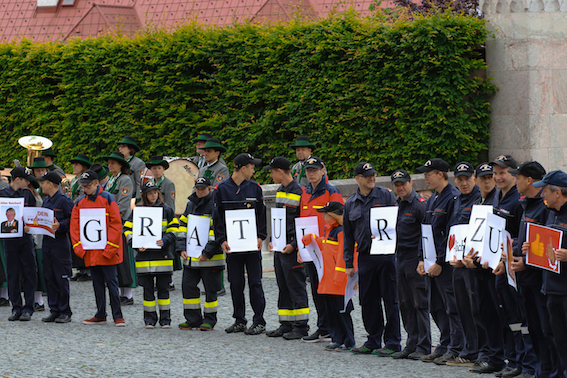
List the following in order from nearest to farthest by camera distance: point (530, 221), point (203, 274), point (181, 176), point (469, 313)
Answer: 1. point (530, 221)
2. point (469, 313)
3. point (203, 274)
4. point (181, 176)

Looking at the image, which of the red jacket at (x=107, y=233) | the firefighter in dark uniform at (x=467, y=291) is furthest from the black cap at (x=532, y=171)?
the red jacket at (x=107, y=233)

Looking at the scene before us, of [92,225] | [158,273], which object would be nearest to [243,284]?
[158,273]

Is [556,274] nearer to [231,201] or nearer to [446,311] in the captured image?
[446,311]

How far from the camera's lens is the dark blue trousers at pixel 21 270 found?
10.7 m

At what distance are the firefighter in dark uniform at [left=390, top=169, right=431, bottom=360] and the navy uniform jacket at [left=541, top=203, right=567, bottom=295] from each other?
1796 mm

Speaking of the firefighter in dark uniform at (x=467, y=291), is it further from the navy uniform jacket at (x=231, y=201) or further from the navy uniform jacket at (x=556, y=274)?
the navy uniform jacket at (x=231, y=201)

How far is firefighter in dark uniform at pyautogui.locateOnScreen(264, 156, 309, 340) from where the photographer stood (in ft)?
30.4

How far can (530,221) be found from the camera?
6715 mm

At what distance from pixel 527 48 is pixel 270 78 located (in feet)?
16.9

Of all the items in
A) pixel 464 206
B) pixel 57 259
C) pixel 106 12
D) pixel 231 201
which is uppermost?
pixel 106 12

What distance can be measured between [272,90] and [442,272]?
905 centimetres

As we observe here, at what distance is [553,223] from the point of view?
252 inches

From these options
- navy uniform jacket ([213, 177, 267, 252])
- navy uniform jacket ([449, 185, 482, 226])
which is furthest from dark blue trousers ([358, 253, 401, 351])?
navy uniform jacket ([213, 177, 267, 252])

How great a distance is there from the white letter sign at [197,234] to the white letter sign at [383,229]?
2.46 m
